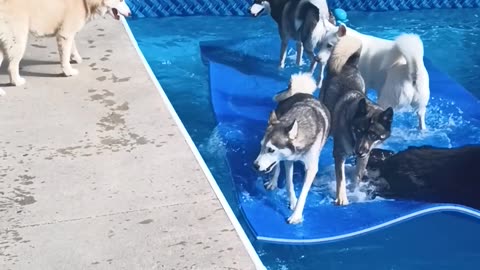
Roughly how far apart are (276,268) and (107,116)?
141 centimetres

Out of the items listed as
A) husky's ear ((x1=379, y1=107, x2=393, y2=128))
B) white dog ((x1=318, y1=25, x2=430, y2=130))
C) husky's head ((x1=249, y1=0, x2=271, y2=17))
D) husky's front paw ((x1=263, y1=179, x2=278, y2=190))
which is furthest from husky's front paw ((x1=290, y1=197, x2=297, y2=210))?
husky's head ((x1=249, y1=0, x2=271, y2=17))

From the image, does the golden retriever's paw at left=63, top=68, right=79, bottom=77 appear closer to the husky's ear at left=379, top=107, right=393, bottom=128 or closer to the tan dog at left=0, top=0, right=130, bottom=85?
the tan dog at left=0, top=0, right=130, bottom=85

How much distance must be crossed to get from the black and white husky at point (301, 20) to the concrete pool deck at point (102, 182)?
67.3 inches

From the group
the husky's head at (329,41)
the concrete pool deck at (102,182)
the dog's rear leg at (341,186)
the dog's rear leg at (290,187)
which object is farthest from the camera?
the husky's head at (329,41)

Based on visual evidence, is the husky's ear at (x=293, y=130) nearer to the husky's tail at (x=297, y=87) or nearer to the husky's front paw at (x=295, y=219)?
the husky's front paw at (x=295, y=219)

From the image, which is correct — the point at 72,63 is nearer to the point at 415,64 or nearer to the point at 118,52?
the point at 118,52

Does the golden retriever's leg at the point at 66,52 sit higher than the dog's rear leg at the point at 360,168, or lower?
higher

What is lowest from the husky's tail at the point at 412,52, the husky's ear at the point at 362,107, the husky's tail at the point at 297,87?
the husky's tail at the point at 297,87

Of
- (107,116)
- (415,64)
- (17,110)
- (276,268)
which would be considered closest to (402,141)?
(415,64)

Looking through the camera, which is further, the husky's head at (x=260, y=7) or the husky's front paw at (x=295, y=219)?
the husky's head at (x=260, y=7)

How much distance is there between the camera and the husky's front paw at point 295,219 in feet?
13.7

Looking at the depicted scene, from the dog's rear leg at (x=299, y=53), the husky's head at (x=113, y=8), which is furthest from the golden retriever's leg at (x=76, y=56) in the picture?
the dog's rear leg at (x=299, y=53)

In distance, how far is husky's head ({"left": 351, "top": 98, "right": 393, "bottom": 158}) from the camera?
4.24 meters

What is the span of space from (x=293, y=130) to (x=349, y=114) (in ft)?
2.36
